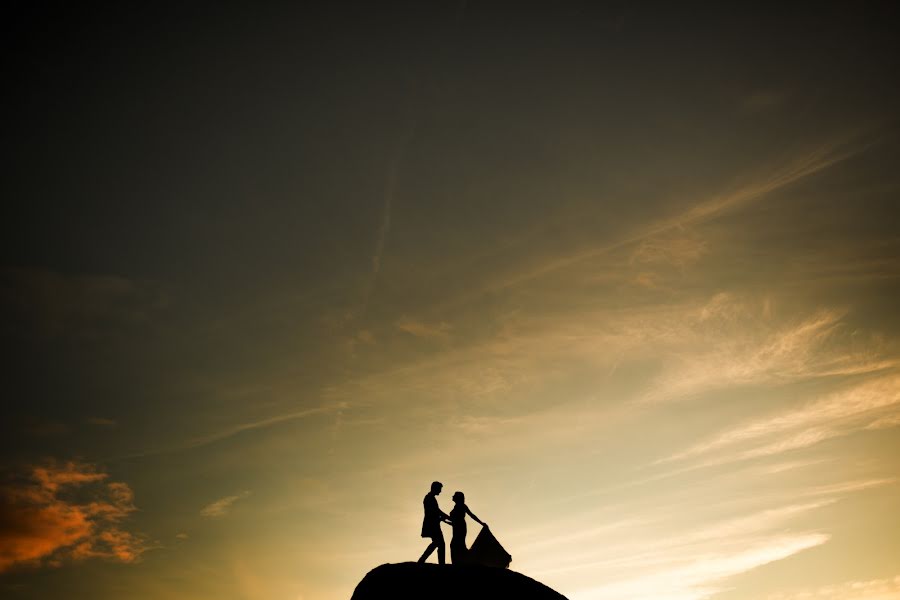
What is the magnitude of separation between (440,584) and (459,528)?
2.30m

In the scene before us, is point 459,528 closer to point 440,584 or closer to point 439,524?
point 439,524

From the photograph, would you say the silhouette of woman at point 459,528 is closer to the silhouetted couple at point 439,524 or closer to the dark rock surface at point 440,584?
the silhouetted couple at point 439,524

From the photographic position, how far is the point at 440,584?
16.9 m

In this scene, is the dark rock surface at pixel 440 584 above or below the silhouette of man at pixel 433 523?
below

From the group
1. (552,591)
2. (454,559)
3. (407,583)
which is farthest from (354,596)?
(552,591)

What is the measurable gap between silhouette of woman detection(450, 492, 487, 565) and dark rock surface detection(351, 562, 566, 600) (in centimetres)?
147

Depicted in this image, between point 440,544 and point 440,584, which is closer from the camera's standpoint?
point 440,584

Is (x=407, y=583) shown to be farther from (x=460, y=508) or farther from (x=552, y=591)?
(x=552, y=591)

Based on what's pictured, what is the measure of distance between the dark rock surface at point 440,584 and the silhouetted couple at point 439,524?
78cm

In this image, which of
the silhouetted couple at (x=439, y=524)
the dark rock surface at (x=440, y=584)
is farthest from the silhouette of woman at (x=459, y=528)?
the dark rock surface at (x=440, y=584)

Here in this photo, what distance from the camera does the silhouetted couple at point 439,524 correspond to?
59.9ft

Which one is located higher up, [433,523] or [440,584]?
[433,523]

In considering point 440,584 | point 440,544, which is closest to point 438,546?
point 440,544

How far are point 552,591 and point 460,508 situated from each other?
364 cm
